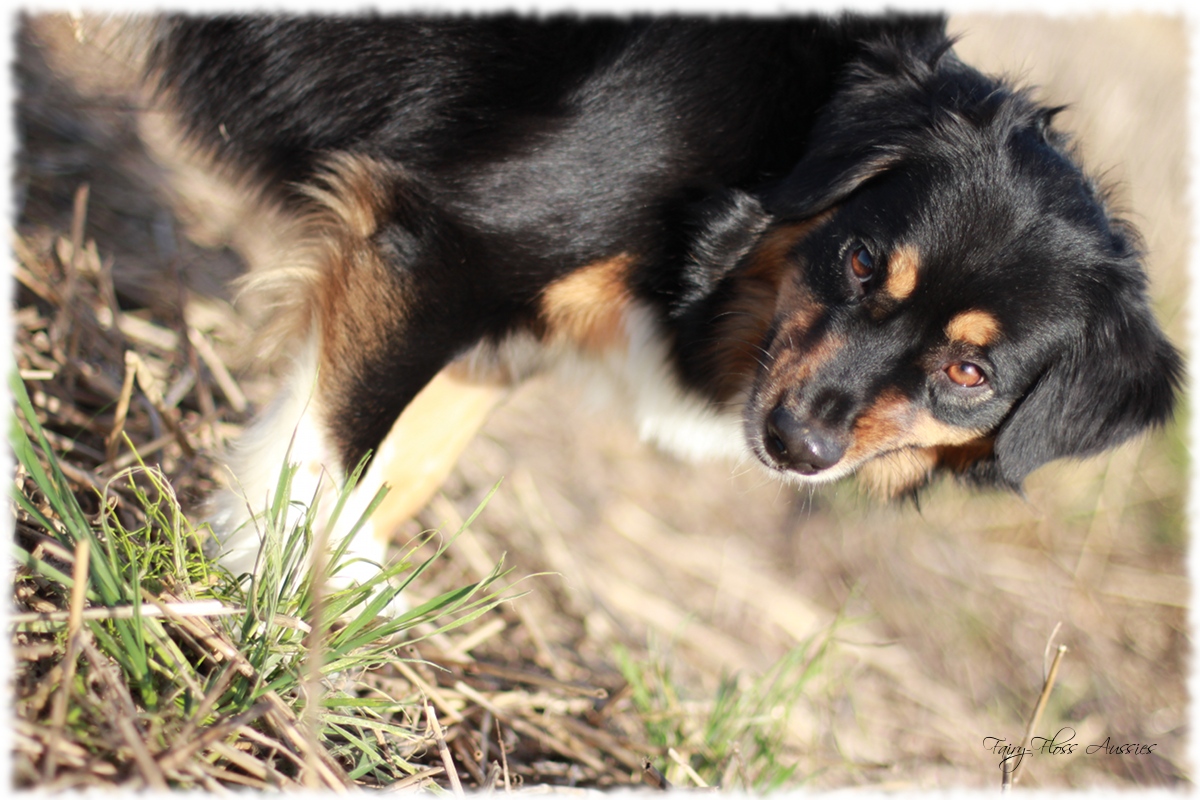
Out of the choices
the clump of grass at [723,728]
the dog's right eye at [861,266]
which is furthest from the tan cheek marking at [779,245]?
the clump of grass at [723,728]

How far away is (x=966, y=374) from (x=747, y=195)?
0.79 meters

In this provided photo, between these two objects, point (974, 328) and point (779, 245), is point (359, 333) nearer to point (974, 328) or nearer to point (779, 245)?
point (779, 245)

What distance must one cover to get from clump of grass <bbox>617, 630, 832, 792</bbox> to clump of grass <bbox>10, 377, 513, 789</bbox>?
0.89 metres

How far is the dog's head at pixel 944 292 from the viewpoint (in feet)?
7.44

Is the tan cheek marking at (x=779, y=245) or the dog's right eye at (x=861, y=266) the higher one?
the dog's right eye at (x=861, y=266)

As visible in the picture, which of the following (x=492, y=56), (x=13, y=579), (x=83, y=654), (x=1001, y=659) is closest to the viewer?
(x=83, y=654)

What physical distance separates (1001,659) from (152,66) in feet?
14.9

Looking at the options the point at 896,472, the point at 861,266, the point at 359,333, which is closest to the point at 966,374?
the point at 861,266

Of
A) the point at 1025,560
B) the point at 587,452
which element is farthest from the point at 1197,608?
the point at 587,452

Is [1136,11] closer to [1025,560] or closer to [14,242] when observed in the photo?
[1025,560]

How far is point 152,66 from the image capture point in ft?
8.62

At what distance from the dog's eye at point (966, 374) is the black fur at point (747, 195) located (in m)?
0.02

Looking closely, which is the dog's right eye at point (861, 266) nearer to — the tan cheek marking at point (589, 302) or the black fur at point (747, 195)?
the black fur at point (747, 195)

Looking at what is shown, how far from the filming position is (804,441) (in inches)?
91.5
